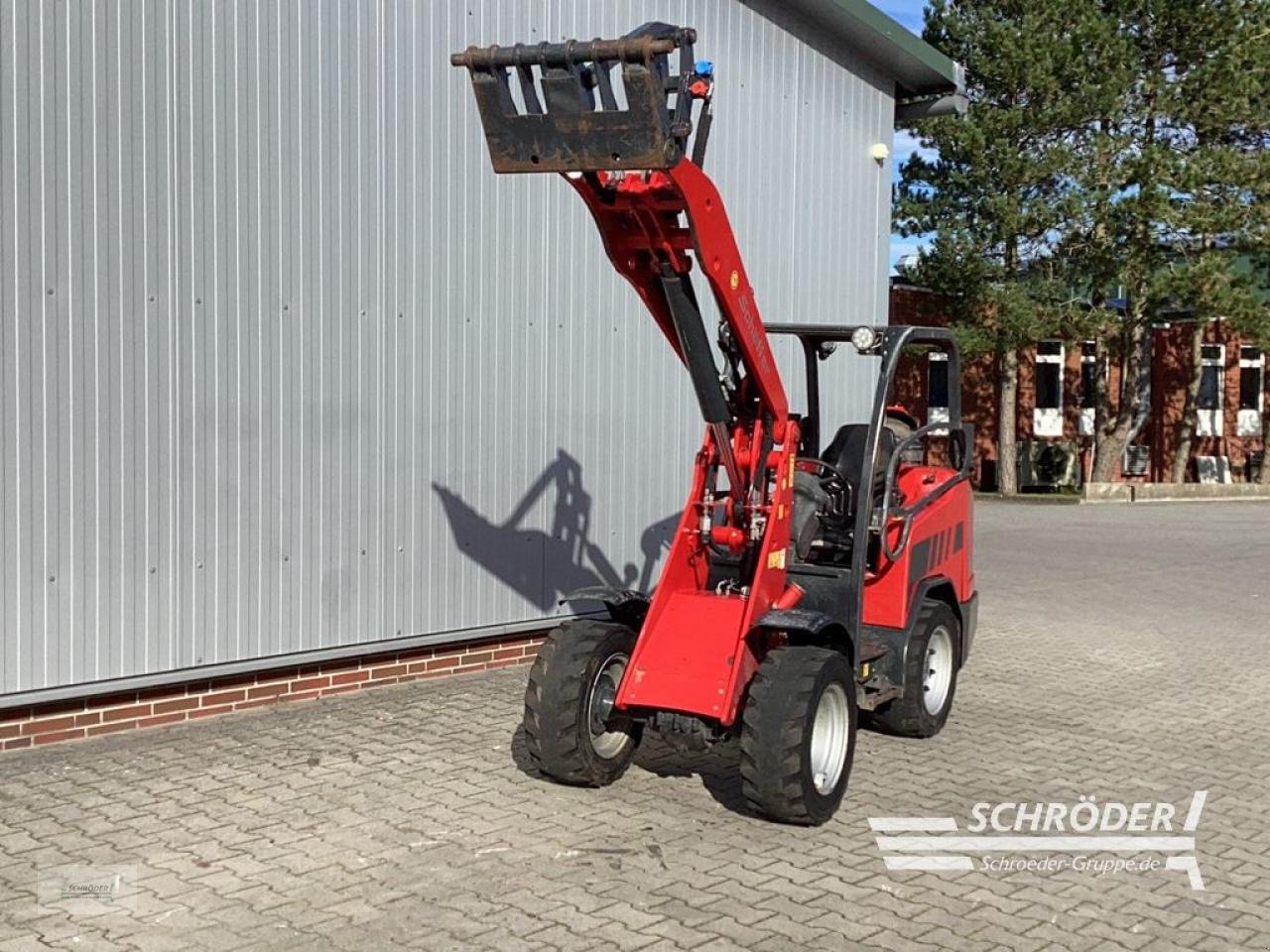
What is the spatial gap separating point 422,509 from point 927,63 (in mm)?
6598

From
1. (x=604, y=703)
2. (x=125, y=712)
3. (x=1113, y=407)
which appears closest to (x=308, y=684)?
(x=125, y=712)

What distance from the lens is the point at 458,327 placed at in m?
8.98

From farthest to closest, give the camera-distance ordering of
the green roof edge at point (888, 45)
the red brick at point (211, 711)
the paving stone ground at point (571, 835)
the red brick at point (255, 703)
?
the green roof edge at point (888, 45) < the red brick at point (255, 703) < the red brick at point (211, 711) < the paving stone ground at point (571, 835)

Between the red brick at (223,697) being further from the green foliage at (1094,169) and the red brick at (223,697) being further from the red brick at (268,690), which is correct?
the green foliage at (1094,169)

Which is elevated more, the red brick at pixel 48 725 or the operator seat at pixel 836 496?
the operator seat at pixel 836 496

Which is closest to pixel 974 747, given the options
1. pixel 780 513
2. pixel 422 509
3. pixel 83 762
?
pixel 780 513

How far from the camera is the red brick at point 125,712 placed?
7262 millimetres

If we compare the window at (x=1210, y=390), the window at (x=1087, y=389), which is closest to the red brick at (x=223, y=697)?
the window at (x=1087, y=389)

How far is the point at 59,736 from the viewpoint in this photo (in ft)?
23.2

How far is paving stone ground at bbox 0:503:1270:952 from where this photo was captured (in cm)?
485

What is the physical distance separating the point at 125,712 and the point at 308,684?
1197 millimetres

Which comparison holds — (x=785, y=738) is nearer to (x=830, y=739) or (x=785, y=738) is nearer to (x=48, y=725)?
(x=830, y=739)

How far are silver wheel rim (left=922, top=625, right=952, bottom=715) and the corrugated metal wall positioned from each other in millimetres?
2914

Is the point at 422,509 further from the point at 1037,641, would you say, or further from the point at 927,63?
the point at 927,63
